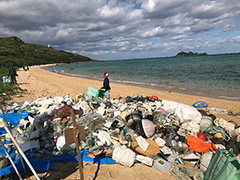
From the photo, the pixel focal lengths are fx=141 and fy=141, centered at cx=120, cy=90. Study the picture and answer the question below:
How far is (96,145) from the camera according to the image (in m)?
4.34

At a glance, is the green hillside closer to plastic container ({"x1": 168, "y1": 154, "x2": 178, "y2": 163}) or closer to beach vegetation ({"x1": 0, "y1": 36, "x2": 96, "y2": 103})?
beach vegetation ({"x1": 0, "y1": 36, "x2": 96, "y2": 103})

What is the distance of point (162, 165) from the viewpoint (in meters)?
3.82

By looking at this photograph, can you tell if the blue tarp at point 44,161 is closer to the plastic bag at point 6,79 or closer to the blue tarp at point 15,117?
the blue tarp at point 15,117

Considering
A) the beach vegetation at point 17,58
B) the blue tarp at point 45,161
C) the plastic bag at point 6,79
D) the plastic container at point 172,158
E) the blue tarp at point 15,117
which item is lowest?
the plastic container at point 172,158

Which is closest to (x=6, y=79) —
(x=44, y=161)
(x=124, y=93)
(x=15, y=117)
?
(x=15, y=117)

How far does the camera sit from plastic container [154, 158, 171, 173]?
12.3 feet

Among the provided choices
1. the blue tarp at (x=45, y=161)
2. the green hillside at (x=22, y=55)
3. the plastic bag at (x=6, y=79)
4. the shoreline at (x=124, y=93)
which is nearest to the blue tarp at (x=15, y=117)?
the blue tarp at (x=45, y=161)

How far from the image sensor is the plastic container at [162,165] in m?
3.76

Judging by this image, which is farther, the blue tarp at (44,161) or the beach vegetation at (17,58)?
the beach vegetation at (17,58)

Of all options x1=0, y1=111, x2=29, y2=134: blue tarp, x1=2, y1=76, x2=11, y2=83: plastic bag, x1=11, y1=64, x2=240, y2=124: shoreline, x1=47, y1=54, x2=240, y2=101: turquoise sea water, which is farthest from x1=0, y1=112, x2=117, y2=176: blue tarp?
x1=47, y1=54, x2=240, y2=101: turquoise sea water

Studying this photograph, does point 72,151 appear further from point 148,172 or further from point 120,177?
point 148,172

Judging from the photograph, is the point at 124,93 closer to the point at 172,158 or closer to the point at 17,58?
the point at 172,158

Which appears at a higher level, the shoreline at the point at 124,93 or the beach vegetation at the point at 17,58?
the beach vegetation at the point at 17,58

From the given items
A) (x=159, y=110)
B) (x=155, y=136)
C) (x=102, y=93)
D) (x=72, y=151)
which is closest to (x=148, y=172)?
(x=155, y=136)
